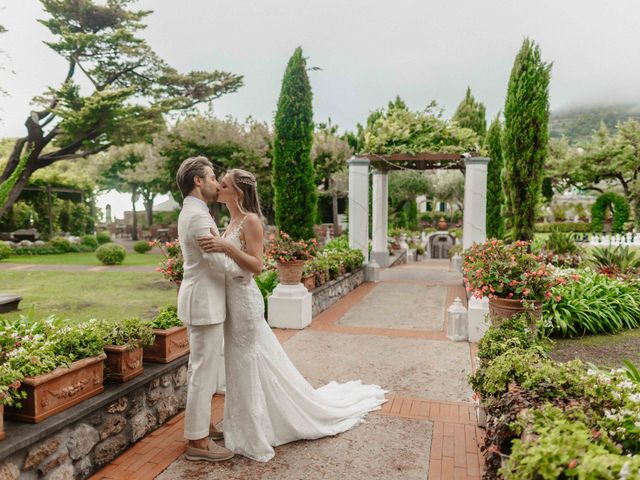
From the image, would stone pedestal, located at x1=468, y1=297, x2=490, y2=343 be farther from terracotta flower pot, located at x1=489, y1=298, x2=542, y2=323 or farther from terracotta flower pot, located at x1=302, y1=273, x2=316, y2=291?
terracotta flower pot, located at x1=302, y1=273, x2=316, y2=291

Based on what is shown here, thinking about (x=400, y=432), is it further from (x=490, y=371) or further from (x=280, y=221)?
(x=280, y=221)

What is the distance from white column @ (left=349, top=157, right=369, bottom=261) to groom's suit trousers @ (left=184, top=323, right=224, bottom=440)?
27.4ft

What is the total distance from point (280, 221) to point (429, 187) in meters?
18.9

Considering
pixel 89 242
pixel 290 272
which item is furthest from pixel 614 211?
pixel 89 242

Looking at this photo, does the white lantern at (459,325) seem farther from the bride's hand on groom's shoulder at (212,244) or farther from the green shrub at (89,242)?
the green shrub at (89,242)

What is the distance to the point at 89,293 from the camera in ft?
34.7

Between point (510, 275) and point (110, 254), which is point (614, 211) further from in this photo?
point (110, 254)

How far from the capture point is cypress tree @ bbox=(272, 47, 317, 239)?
10.1 m

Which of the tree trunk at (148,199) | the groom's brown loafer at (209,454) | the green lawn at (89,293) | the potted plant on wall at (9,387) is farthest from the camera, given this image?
the tree trunk at (148,199)

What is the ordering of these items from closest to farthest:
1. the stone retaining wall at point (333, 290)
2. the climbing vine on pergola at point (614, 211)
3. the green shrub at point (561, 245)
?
1. the stone retaining wall at point (333, 290)
2. the green shrub at point (561, 245)
3. the climbing vine on pergola at point (614, 211)

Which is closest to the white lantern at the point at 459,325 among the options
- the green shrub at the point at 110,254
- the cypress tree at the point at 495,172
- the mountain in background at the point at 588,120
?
the cypress tree at the point at 495,172

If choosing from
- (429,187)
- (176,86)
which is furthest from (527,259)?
(429,187)

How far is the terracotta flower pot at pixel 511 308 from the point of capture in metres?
4.65

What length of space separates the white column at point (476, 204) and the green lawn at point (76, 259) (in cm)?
1146
